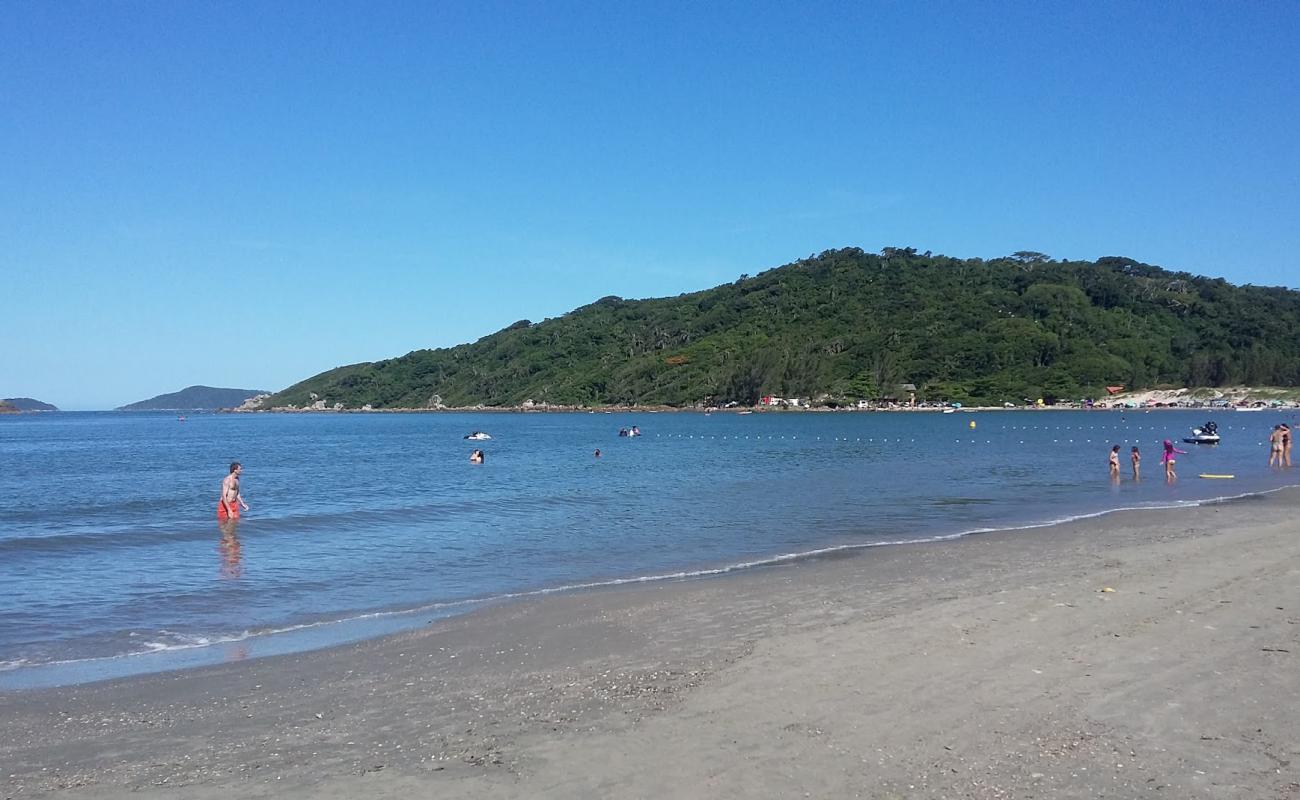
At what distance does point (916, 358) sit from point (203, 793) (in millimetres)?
172567

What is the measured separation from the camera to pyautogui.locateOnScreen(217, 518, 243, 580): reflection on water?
1742 cm

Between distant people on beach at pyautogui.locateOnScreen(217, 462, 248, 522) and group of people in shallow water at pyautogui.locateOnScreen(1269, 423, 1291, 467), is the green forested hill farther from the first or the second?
distant people on beach at pyautogui.locateOnScreen(217, 462, 248, 522)

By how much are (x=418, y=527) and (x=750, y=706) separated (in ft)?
58.4

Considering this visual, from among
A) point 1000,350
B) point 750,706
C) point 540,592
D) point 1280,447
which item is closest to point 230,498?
point 540,592

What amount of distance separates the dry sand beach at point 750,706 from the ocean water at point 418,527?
2.28 m

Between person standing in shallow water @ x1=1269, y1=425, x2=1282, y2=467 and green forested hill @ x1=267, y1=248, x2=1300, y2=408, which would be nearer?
person standing in shallow water @ x1=1269, y1=425, x2=1282, y2=467

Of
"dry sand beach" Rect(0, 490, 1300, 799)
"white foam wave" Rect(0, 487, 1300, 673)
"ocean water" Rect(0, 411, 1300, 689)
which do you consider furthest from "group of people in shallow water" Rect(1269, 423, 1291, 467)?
"dry sand beach" Rect(0, 490, 1300, 799)

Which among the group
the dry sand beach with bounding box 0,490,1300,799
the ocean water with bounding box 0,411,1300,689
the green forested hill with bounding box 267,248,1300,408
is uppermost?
the green forested hill with bounding box 267,248,1300,408

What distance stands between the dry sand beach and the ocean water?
7.49ft

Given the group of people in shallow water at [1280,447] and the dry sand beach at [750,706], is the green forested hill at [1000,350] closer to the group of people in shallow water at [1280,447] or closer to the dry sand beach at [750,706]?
the group of people in shallow water at [1280,447]

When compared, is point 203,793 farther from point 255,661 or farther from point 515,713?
point 255,661

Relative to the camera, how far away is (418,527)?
24.4m

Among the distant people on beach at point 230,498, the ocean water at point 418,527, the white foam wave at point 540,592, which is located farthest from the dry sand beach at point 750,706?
the distant people on beach at point 230,498

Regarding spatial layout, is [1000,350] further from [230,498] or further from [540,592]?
[540,592]
